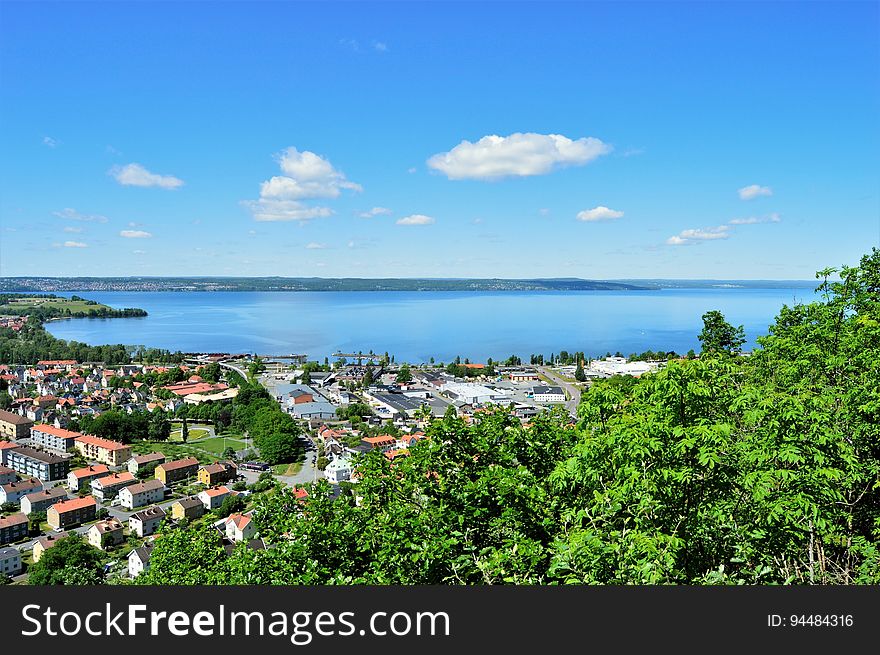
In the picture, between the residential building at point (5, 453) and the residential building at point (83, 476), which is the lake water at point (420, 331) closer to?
the residential building at point (5, 453)

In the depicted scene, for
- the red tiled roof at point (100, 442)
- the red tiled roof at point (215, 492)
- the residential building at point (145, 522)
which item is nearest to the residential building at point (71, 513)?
the residential building at point (145, 522)

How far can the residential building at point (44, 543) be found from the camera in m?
12.3

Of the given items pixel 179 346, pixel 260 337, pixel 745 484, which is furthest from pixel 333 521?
pixel 260 337

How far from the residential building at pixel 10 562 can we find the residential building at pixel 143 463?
609cm

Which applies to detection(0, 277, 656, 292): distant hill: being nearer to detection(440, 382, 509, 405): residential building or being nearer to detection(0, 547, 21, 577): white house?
detection(440, 382, 509, 405): residential building

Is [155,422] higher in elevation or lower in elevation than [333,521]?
lower

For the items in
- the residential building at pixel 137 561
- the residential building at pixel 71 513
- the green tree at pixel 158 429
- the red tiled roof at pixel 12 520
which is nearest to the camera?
the residential building at pixel 137 561

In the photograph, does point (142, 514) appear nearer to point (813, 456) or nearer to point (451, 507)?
point (451, 507)

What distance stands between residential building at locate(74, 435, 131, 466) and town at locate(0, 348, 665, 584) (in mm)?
46

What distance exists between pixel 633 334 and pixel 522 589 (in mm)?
55320

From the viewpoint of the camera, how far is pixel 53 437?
866 inches

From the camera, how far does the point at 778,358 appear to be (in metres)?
4.36

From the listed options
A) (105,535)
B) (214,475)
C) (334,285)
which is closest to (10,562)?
(105,535)

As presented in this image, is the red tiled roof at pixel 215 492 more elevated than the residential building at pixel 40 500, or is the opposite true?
the red tiled roof at pixel 215 492
